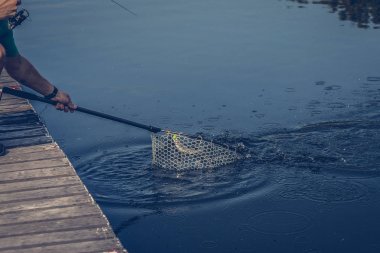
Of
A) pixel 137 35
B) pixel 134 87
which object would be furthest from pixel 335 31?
pixel 134 87

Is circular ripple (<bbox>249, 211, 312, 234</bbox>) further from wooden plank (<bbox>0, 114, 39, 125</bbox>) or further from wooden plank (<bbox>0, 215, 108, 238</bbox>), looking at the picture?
wooden plank (<bbox>0, 114, 39, 125</bbox>)

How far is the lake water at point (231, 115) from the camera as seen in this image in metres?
7.26

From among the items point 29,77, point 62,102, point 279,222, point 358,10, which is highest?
point 29,77

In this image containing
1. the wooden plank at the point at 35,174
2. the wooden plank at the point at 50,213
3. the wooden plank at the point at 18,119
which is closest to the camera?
the wooden plank at the point at 50,213

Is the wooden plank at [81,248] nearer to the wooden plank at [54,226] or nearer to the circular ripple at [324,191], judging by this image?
the wooden plank at [54,226]

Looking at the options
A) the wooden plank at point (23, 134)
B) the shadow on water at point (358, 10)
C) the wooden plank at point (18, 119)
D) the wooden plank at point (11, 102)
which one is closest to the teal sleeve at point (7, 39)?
the wooden plank at point (23, 134)

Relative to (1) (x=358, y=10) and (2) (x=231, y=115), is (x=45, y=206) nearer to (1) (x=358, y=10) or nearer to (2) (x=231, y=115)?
(2) (x=231, y=115)

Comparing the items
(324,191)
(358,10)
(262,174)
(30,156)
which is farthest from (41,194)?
(358,10)

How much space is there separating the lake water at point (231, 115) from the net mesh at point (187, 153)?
144mm

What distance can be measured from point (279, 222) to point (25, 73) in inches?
125

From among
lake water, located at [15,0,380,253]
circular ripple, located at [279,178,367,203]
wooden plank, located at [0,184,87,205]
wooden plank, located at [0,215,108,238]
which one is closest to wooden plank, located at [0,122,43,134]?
lake water, located at [15,0,380,253]

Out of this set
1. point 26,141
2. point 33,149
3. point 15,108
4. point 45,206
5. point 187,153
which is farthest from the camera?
point 15,108

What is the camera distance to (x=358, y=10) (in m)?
17.1

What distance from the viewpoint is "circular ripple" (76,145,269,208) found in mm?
7895
